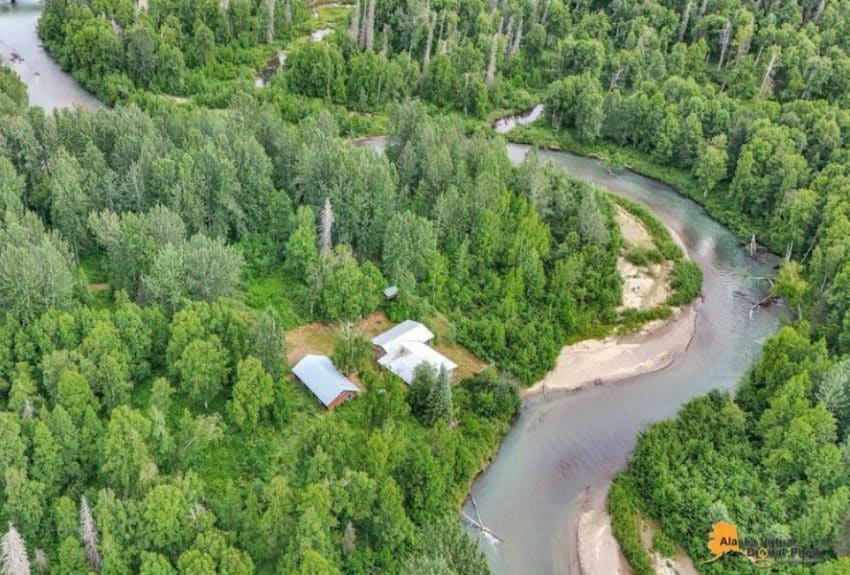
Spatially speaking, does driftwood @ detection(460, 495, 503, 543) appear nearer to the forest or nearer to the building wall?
the forest

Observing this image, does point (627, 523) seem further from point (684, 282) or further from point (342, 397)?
point (684, 282)

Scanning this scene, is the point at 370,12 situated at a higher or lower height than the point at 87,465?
higher

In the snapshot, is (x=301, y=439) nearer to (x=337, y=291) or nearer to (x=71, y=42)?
(x=337, y=291)

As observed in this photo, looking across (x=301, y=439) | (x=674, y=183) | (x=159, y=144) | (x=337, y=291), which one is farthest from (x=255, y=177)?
(x=674, y=183)

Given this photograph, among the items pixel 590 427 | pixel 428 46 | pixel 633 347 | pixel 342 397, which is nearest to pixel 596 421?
pixel 590 427

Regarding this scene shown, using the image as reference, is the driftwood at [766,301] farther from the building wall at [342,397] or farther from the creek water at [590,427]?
the building wall at [342,397]

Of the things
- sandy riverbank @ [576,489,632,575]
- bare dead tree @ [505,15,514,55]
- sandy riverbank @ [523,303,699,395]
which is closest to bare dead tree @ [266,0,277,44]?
bare dead tree @ [505,15,514,55]
